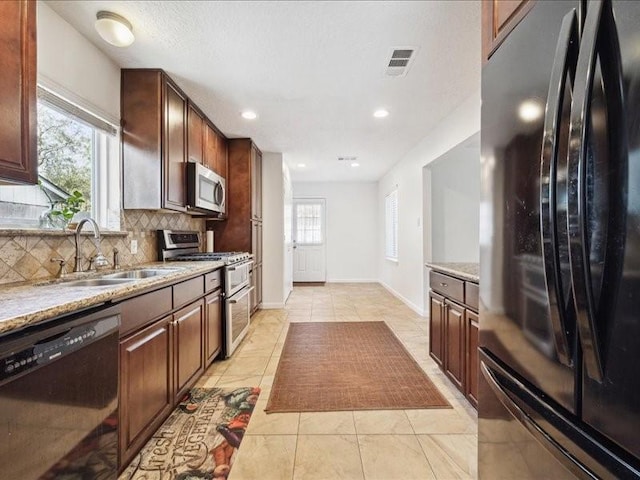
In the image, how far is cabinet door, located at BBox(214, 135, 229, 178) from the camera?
3.86 m

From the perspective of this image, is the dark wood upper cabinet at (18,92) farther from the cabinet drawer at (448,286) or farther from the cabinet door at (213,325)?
the cabinet drawer at (448,286)

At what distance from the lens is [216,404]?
7.00ft

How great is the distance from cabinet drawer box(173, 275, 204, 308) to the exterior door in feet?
17.1

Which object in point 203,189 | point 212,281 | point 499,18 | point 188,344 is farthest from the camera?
point 203,189

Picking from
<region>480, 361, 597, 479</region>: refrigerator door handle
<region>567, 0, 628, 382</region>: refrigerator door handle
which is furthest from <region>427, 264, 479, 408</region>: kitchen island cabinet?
<region>567, 0, 628, 382</region>: refrigerator door handle

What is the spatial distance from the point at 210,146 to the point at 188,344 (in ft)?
7.55

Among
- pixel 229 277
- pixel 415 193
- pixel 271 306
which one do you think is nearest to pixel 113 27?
pixel 229 277

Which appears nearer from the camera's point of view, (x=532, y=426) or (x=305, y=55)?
(x=532, y=426)

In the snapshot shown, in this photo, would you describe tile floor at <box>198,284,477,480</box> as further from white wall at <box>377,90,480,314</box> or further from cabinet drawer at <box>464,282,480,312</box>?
white wall at <box>377,90,480,314</box>

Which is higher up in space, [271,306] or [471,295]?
[471,295]

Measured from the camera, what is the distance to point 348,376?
8.39ft

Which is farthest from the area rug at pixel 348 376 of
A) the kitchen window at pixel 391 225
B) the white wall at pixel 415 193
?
the kitchen window at pixel 391 225

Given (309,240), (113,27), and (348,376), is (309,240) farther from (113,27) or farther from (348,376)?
(113,27)

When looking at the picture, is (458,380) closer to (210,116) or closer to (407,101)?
(407,101)
